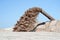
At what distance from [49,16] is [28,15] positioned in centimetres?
165

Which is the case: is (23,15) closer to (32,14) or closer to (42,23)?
(32,14)

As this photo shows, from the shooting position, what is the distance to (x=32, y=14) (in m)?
11.9

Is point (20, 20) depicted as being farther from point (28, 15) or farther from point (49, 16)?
point (49, 16)

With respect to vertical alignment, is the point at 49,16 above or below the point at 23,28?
above

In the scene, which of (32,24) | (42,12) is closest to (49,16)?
(42,12)

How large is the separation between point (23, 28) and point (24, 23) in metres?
0.49

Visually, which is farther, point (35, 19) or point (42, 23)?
point (35, 19)

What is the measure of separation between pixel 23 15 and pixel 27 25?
98cm

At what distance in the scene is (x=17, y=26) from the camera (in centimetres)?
1170

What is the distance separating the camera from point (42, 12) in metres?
11.9

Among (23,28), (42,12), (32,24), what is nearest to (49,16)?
(42,12)

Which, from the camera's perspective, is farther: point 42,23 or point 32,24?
point 32,24

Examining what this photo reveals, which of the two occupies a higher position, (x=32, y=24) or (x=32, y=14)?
(x=32, y=14)

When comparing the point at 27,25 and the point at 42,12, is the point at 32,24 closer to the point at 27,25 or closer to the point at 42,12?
the point at 27,25
